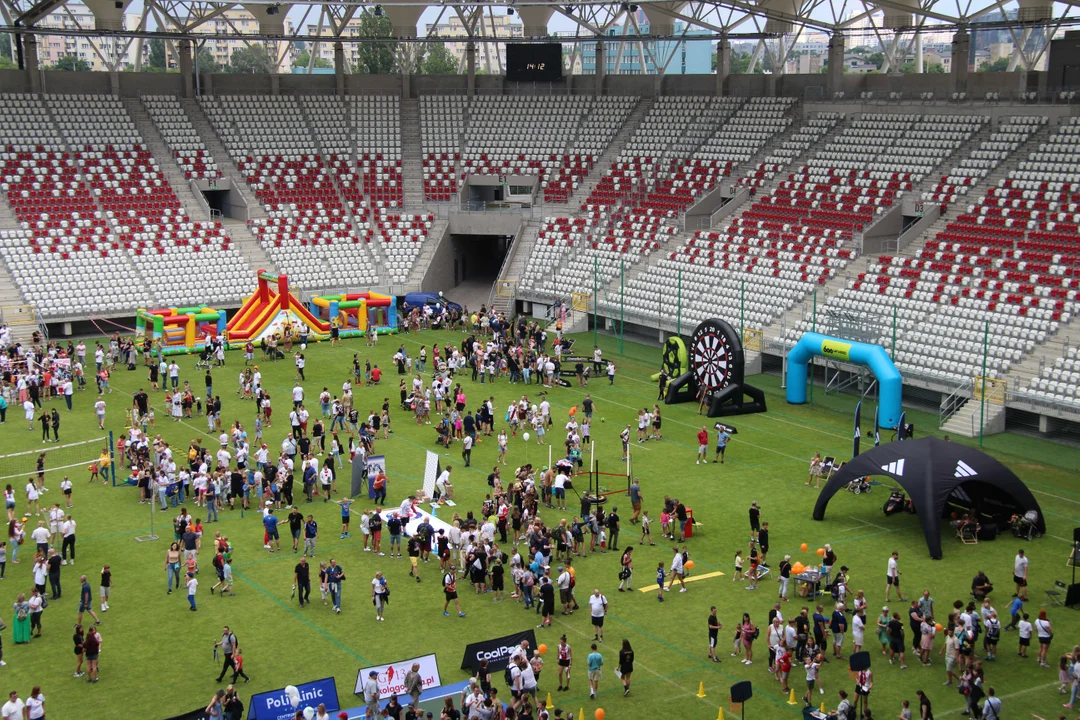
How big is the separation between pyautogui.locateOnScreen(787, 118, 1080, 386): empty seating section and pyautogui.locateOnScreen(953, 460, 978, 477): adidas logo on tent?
34.5 ft

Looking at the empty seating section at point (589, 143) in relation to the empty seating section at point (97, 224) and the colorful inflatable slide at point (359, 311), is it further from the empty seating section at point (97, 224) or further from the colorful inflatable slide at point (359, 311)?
the empty seating section at point (97, 224)

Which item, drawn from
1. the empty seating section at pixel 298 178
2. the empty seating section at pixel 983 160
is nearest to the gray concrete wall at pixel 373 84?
the empty seating section at pixel 298 178

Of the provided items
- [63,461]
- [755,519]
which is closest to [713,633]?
[755,519]

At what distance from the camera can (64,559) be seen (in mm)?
27719

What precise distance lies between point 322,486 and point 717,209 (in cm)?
2997

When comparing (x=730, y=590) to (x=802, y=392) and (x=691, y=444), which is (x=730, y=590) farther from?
(x=802, y=392)

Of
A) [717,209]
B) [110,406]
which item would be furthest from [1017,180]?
[110,406]

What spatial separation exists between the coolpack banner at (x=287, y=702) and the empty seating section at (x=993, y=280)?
24878 mm

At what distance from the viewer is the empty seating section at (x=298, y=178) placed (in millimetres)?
58750

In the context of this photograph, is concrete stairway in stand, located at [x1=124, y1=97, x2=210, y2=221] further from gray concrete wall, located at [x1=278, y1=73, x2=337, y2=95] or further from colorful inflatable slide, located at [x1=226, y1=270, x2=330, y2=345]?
colorful inflatable slide, located at [x1=226, y1=270, x2=330, y2=345]

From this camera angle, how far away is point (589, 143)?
65.1m

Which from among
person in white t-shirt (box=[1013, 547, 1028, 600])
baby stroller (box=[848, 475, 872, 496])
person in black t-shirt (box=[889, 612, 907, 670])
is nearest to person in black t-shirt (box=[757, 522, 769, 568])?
person in black t-shirt (box=[889, 612, 907, 670])

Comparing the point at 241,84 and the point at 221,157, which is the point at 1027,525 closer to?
the point at 221,157

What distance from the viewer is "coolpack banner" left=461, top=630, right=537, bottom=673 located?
2203 cm
